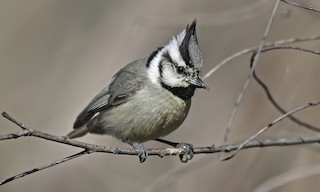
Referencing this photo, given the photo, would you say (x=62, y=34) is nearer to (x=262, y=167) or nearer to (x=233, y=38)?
(x=233, y=38)

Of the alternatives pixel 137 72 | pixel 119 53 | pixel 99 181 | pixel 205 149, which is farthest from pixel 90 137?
pixel 205 149

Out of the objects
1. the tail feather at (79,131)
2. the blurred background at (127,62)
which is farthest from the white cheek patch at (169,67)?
the blurred background at (127,62)

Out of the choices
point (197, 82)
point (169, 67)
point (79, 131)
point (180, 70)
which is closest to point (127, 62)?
point (79, 131)

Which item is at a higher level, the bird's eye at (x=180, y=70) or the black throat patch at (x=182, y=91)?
the bird's eye at (x=180, y=70)

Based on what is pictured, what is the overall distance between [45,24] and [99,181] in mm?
2399

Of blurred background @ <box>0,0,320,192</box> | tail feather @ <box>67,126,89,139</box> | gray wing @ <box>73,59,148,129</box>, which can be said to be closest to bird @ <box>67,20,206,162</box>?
gray wing @ <box>73,59,148,129</box>

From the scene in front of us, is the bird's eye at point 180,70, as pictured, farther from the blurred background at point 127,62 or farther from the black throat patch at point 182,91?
the blurred background at point 127,62

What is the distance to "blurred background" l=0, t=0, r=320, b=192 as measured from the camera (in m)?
4.50

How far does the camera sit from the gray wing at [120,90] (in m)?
3.91

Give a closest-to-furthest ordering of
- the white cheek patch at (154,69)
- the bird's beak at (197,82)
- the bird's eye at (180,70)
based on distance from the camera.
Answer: the bird's beak at (197,82)
the bird's eye at (180,70)
the white cheek patch at (154,69)

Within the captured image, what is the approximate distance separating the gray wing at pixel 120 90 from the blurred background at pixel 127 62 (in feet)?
2.63

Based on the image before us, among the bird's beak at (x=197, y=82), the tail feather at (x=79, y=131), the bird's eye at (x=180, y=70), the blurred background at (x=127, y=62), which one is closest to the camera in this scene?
the bird's beak at (x=197, y=82)

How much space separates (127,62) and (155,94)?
2.04 metres

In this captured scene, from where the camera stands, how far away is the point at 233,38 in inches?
213
